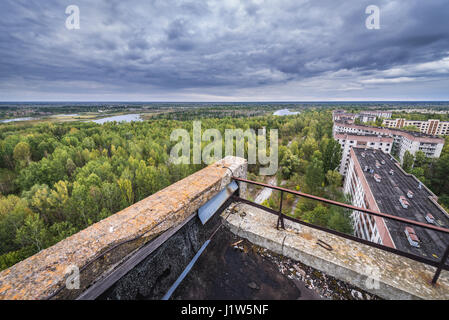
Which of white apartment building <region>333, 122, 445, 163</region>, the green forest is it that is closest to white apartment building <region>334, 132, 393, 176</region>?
the green forest

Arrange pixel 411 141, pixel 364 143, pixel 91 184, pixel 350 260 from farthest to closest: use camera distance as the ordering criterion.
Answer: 1. pixel 411 141
2. pixel 364 143
3. pixel 91 184
4. pixel 350 260

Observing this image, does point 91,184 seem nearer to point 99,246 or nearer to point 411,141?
point 99,246

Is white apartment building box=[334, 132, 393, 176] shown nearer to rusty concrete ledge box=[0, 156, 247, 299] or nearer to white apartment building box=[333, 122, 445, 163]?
white apartment building box=[333, 122, 445, 163]

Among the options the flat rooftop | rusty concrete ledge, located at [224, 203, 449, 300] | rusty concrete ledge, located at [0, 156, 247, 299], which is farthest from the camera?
the flat rooftop

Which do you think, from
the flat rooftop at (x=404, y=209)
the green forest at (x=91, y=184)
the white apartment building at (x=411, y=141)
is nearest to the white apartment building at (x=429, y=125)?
the white apartment building at (x=411, y=141)

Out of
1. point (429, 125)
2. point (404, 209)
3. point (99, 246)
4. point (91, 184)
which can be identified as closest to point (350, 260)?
point (99, 246)

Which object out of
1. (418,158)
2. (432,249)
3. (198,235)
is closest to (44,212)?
(198,235)

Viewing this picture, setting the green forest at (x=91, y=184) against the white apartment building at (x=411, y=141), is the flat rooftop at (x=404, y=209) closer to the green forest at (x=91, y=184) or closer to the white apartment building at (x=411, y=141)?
the green forest at (x=91, y=184)
